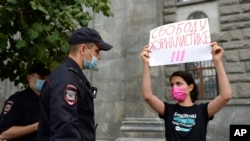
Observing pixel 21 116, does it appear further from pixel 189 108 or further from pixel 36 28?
pixel 189 108

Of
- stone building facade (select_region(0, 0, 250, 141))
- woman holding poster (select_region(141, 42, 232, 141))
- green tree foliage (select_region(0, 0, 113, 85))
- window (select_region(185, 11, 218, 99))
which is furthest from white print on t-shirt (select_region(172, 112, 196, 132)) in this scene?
window (select_region(185, 11, 218, 99))

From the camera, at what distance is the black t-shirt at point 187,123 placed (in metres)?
2.80

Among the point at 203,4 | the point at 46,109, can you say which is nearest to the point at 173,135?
the point at 46,109

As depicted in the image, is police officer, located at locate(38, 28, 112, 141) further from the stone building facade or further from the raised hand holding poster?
the stone building facade

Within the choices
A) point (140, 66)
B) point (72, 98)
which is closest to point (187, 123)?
point (72, 98)

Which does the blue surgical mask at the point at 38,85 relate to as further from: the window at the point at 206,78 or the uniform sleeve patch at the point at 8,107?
the window at the point at 206,78

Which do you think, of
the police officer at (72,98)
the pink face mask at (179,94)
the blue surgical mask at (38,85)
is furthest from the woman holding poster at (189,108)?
the blue surgical mask at (38,85)

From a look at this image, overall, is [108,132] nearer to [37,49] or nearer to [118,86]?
[118,86]

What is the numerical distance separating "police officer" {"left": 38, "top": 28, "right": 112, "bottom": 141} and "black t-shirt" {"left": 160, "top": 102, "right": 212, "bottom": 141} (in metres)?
0.92

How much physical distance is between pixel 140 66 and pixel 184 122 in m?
5.98

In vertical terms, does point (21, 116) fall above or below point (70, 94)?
below

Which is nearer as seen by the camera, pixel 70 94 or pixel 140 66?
pixel 70 94

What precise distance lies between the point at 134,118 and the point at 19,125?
18.1ft

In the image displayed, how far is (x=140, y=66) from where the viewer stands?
881 cm
